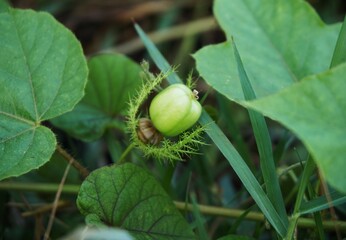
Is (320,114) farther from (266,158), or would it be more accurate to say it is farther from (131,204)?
(131,204)

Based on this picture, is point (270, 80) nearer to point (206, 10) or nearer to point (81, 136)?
point (81, 136)

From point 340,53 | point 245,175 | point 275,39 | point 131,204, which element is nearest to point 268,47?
point 275,39

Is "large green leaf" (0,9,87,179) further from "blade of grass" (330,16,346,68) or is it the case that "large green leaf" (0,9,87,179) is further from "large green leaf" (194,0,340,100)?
"blade of grass" (330,16,346,68)

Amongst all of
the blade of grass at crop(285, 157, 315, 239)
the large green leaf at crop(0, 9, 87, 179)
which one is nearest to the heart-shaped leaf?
the blade of grass at crop(285, 157, 315, 239)

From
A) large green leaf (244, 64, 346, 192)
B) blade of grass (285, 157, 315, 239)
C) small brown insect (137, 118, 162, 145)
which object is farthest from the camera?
small brown insect (137, 118, 162, 145)

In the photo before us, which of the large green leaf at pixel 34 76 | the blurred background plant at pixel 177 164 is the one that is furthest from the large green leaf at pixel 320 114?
the large green leaf at pixel 34 76

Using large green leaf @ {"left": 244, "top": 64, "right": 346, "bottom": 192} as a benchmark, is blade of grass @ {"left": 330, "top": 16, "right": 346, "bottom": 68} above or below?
below
